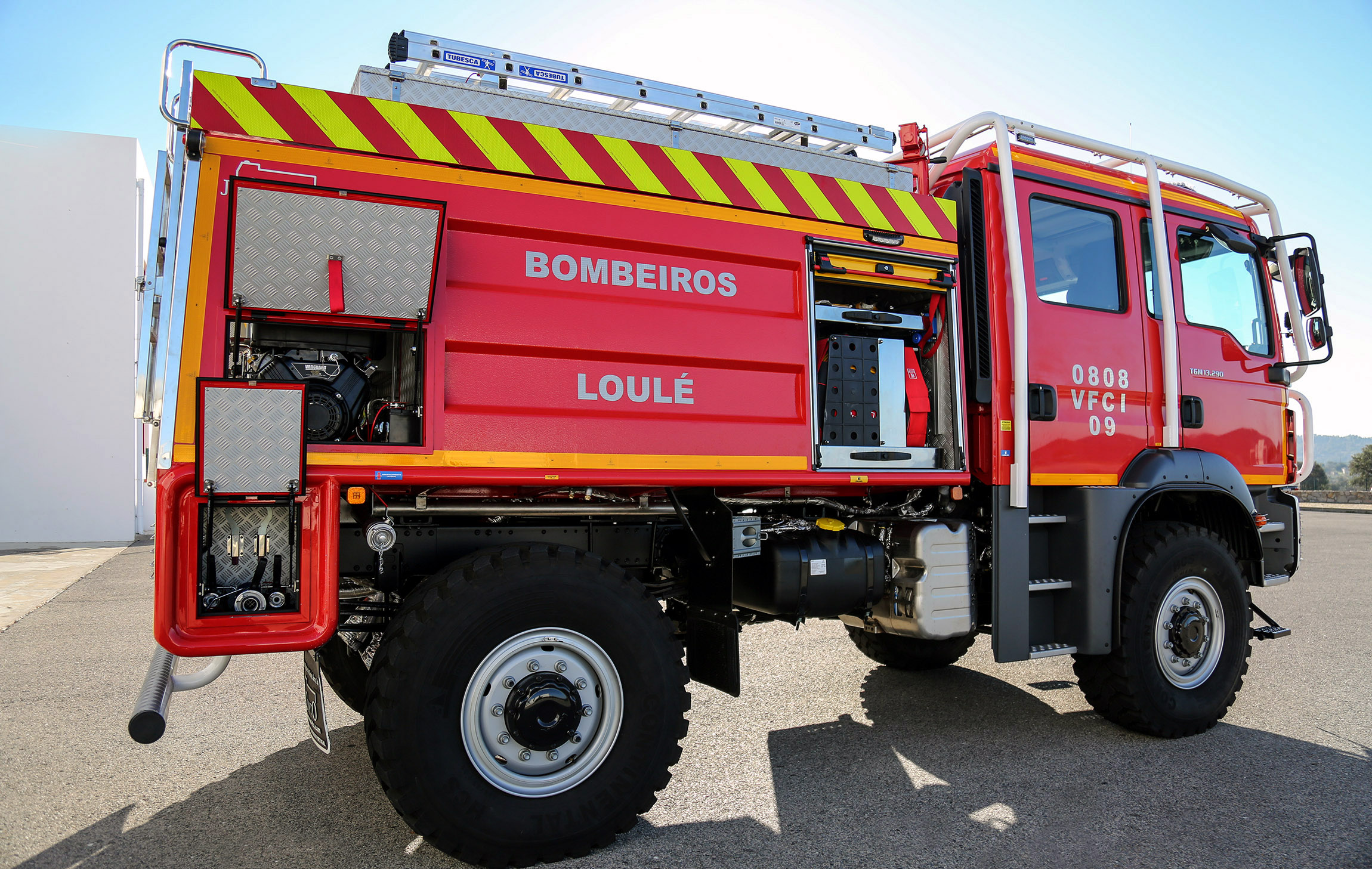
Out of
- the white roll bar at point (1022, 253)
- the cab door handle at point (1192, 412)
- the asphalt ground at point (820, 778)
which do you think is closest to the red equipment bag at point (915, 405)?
the white roll bar at point (1022, 253)

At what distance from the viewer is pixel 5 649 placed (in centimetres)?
671

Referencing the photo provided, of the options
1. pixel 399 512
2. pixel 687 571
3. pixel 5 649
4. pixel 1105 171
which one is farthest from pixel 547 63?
pixel 5 649

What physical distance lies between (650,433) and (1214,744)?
363 centimetres

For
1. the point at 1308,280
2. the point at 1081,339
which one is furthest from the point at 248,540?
the point at 1308,280

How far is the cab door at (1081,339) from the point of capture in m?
4.54

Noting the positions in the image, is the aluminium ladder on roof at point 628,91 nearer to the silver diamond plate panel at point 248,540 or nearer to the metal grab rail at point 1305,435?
the silver diamond plate panel at point 248,540

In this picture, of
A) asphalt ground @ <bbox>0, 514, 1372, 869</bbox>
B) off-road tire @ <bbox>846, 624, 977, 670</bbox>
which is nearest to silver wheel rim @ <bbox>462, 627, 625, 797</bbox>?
asphalt ground @ <bbox>0, 514, 1372, 869</bbox>

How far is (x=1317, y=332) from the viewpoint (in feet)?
18.0

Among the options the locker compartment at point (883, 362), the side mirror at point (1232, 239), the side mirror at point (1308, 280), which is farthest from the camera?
the side mirror at point (1308, 280)

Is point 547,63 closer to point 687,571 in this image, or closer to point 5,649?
point 687,571

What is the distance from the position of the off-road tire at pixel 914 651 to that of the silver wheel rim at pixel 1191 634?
4.46 feet

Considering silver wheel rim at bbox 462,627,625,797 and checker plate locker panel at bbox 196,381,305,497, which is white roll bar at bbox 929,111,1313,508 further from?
checker plate locker panel at bbox 196,381,305,497

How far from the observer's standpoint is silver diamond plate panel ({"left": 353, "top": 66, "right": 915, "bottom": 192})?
10.8 ft

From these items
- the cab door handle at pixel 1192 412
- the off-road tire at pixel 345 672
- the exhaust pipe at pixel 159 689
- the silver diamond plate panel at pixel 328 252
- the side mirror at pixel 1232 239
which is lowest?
the off-road tire at pixel 345 672
